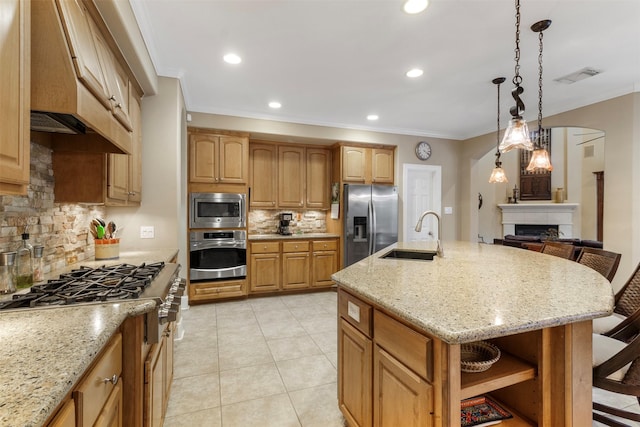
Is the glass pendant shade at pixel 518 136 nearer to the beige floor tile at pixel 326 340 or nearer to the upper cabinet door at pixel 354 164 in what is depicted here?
the beige floor tile at pixel 326 340

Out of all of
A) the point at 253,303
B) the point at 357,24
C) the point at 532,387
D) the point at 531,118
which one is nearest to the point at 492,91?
the point at 531,118

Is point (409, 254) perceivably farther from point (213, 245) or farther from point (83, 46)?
point (213, 245)

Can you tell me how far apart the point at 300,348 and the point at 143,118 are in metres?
2.65

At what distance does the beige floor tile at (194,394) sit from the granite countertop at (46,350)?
117 cm

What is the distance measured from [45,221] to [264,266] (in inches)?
110

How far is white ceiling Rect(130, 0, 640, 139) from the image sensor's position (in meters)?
2.10

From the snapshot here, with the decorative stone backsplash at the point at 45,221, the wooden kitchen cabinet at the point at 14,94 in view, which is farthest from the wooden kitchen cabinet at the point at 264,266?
the wooden kitchen cabinet at the point at 14,94

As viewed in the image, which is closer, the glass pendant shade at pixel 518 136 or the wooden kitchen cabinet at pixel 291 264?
the glass pendant shade at pixel 518 136

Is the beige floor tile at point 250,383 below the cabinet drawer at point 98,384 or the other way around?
below

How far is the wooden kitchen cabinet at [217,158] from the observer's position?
159 inches

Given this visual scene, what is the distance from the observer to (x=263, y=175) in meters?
4.71

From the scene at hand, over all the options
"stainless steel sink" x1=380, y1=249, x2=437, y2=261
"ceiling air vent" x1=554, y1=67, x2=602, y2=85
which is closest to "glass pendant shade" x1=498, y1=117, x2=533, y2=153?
"stainless steel sink" x1=380, y1=249, x2=437, y2=261

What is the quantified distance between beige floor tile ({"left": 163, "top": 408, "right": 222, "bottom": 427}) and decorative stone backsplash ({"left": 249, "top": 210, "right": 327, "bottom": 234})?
3.16 metres

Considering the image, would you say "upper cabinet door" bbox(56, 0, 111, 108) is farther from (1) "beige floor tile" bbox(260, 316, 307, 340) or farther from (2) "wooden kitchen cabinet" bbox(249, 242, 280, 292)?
(2) "wooden kitchen cabinet" bbox(249, 242, 280, 292)
